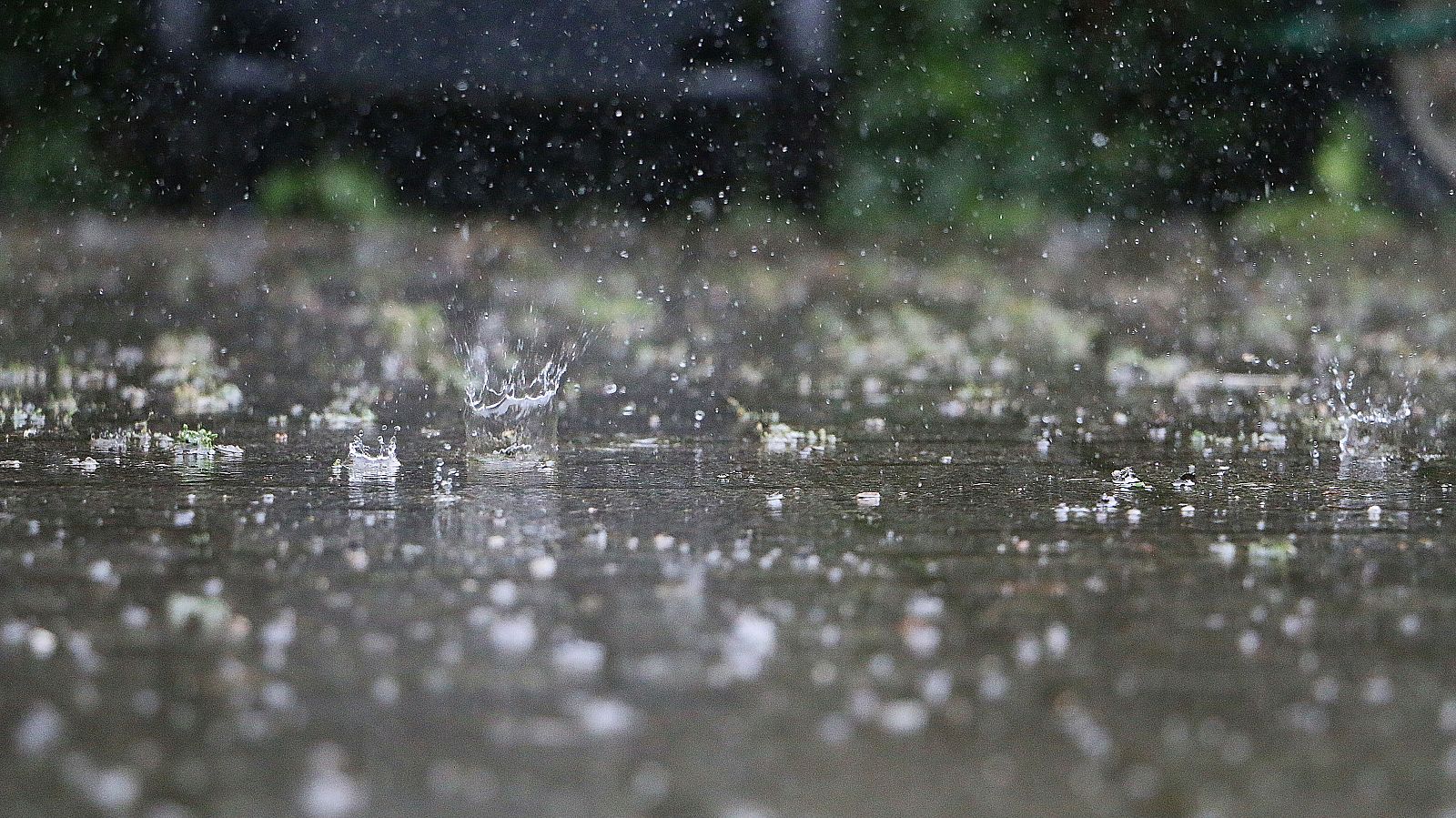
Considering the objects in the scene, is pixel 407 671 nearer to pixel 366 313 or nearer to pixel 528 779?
pixel 528 779

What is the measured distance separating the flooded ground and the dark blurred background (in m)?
4.02

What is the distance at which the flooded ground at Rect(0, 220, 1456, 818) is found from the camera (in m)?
1.64

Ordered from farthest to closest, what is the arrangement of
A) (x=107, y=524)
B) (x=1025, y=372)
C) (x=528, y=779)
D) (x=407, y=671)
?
(x=1025, y=372) < (x=107, y=524) < (x=407, y=671) < (x=528, y=779)

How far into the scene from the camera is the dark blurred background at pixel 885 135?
941 cm

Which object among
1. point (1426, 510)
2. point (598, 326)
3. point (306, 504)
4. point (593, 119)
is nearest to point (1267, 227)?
point (593, 119)

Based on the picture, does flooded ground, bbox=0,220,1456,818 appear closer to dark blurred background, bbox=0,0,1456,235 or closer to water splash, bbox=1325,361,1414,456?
water splash, bbox=1325,361,1414,456

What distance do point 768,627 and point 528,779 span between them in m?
0.56

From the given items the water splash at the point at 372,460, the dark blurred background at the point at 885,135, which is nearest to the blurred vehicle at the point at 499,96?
the dark blurred background at the point at 885,135

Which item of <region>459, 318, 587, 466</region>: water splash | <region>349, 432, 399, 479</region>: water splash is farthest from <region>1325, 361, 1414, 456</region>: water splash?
<region>349, 432, 399, 479</region>: water splash

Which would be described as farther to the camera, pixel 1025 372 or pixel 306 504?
pixel 1025 372

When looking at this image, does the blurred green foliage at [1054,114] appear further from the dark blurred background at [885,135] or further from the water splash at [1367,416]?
the water splash at [1367,416]

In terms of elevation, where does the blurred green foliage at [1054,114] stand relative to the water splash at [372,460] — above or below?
above

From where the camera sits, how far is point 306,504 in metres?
2.93

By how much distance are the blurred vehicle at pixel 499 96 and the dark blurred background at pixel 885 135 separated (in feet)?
0.07
